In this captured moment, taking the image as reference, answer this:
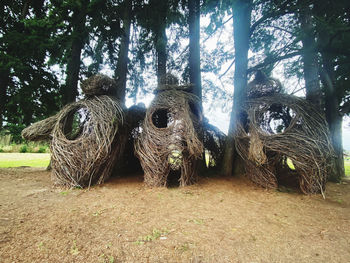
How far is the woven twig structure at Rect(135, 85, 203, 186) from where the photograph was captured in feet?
13.0

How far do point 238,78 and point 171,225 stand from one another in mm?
4680

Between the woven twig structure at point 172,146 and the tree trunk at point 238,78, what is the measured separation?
116 cm

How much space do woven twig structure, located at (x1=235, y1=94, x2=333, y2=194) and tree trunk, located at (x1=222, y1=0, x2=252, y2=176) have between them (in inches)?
14.4

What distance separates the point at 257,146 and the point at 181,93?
8.13 ft

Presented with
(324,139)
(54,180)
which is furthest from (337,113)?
(54,180)

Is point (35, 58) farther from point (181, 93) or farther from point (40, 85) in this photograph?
point (181, 93)

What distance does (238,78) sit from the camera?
5184 millimetres

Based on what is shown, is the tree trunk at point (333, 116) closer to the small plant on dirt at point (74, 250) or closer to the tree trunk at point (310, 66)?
the tree trunk at point (310, 66)

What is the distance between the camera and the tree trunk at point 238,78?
4.89 metres

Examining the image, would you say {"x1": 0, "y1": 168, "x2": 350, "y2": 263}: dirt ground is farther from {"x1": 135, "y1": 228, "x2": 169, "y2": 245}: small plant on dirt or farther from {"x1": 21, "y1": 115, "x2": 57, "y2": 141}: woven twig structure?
{"x1": 21, "y1": 115, "x2": 57, "y2": 141}: woven twig structure

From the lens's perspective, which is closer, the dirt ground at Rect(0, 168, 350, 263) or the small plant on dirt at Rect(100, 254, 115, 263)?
the small plant on dirt at Rect(100, 254, 115, 263)

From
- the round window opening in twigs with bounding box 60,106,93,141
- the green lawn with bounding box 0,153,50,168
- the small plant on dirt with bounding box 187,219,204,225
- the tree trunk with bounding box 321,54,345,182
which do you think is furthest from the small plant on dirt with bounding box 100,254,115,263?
the green lawn with bounding box 0,153,50,168

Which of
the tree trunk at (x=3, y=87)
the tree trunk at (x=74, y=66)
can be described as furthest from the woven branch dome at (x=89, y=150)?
the tree trunk at (x=3, y=87)

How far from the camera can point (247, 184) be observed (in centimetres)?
441
